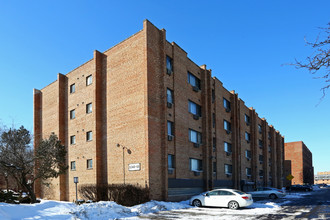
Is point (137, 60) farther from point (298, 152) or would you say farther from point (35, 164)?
point (298, 152)

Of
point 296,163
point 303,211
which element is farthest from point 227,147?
point 296,163

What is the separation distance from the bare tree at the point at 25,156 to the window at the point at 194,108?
12.9 meters

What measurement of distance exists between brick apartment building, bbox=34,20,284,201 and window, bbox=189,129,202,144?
0.10m

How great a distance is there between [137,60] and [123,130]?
586 centimetres

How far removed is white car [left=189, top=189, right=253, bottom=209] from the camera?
59.7 feet

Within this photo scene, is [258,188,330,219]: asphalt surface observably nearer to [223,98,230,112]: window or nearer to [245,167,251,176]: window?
[223,98,230,112]: window

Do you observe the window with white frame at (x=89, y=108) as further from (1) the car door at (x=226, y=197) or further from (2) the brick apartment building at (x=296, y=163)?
(2) the brick apartment building at (x=296, y=163)

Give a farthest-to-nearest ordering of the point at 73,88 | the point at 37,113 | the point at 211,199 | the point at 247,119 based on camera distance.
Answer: the point at 247,119 < the point at 37,113 < the point at 73,88 < the point at 211,199

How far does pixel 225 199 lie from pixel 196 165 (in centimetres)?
807

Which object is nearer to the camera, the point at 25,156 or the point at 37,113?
the point at 25,156

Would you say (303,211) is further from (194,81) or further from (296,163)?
(296,163)

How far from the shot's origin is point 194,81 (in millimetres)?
28422

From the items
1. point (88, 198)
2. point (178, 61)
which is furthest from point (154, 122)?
point (88, 198)

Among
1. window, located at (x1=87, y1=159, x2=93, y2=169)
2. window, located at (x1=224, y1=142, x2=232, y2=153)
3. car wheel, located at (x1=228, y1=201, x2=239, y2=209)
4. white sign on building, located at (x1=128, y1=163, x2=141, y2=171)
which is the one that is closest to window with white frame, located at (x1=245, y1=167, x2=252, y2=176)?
window, located at (x1=224, y1=142, x2=232, y2=153)
